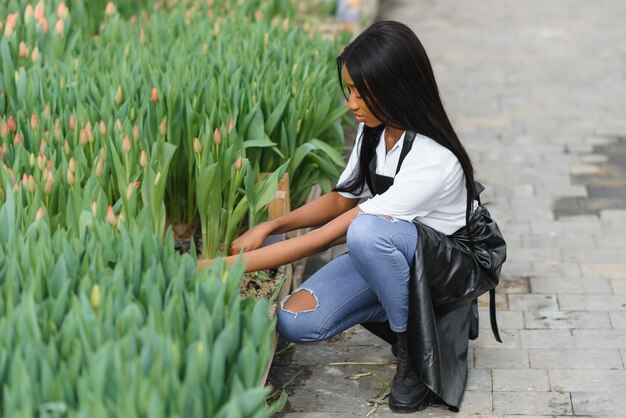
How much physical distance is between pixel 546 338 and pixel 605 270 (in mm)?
732

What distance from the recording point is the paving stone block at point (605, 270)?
439cm

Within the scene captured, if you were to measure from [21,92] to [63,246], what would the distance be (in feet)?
5.34

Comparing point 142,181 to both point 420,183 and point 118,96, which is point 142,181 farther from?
point 420,183

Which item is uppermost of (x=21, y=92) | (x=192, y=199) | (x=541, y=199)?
(x=21, y=92)

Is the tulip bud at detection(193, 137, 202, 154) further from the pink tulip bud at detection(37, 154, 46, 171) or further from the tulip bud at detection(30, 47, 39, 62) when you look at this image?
the tulip bud at detection(30, 47, 39, 62)

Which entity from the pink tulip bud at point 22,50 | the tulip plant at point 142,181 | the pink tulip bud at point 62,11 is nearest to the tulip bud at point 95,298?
the tulip plant at point 142,181

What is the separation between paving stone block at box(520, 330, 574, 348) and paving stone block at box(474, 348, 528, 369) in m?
0.07

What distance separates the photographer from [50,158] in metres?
3.47

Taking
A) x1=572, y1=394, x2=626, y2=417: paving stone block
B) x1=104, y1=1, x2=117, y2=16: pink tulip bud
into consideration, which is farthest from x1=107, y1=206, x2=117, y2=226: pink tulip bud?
x1=104, y1=1, x2=117, y2=16: pink tulip bud

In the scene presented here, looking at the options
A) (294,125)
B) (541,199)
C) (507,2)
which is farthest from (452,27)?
(294,125)

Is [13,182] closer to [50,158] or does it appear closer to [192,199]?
[50,158]

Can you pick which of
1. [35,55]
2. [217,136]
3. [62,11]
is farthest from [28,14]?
[217,136]

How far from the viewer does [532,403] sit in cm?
335

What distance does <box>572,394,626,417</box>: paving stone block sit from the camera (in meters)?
3.29
